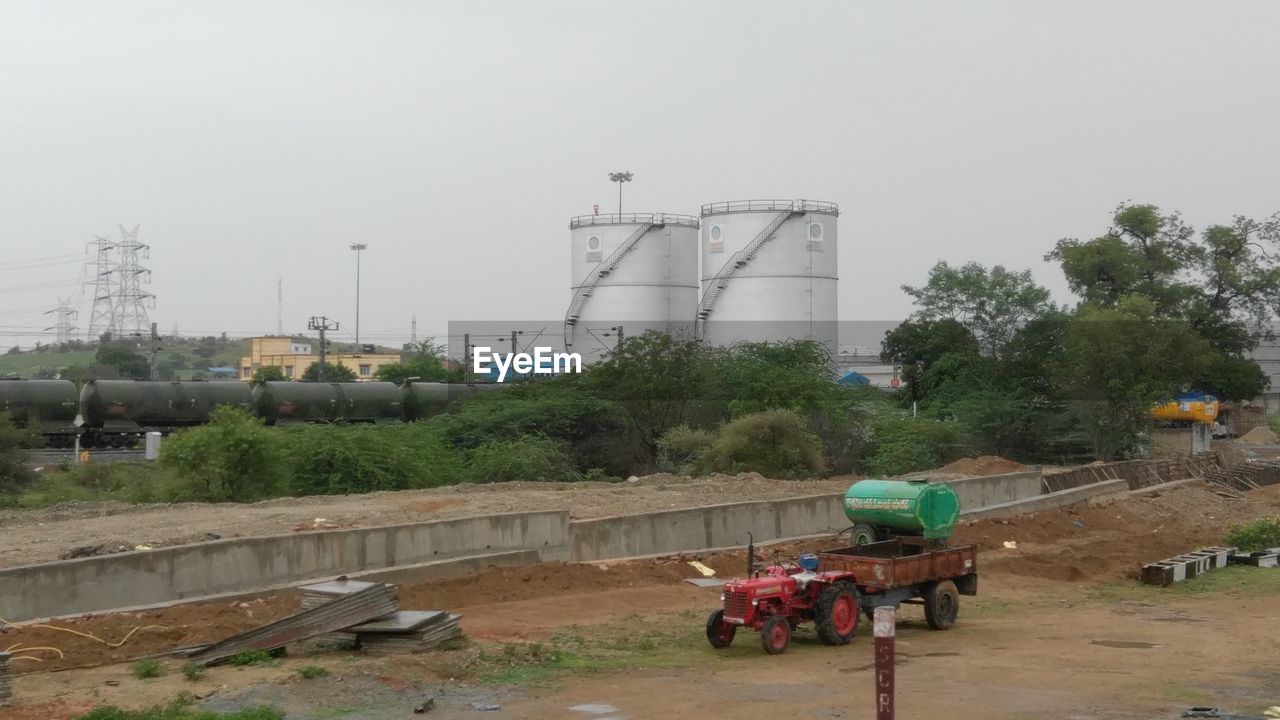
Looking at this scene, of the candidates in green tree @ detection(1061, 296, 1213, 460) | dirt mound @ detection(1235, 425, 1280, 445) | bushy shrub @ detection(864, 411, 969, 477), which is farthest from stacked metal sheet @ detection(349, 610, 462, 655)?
dirt mound @ detection(1235, 425, 1280, 445)

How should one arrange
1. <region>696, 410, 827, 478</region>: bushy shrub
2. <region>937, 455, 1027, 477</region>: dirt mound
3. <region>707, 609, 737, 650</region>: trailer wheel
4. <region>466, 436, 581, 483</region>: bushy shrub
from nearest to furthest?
<region>707, 609, 737, 650</region>: trailer wheel → <region>466, 436, 581, 483</region>: bushy shrub → <region>696, 410, 827, 478</region>: bushy shrub → <region>937, 455, 1027, 477</region>: dirt mound

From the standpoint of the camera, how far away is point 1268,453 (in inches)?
2352

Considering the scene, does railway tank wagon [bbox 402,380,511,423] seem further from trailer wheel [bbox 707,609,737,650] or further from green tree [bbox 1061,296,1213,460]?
trailer wheel [bbox 707,609,737,650]

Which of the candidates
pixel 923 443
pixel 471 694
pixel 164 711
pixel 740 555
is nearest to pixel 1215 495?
pixel 923 443

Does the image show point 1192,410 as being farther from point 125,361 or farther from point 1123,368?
point 125,361

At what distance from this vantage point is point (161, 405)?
51.5 m

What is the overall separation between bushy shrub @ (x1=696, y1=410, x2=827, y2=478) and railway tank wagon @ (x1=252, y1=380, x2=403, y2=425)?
70.0 feet

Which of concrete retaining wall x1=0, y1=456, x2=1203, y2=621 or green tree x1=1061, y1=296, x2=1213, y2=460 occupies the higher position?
green tree x1=1061, y1=296, x2=1213, y2=460

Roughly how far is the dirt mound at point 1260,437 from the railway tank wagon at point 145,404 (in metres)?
53.6

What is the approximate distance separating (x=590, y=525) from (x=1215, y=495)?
25337 millimetres

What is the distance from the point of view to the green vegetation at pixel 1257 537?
26.4 metres

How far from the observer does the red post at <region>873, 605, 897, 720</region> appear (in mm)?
6074

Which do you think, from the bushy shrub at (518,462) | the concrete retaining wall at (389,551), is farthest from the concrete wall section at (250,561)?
the bushy shrub at (518,462)

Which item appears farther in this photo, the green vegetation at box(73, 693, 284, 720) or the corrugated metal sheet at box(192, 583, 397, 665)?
the corrugated metal sheet at box(192, 583, 397, 665)
